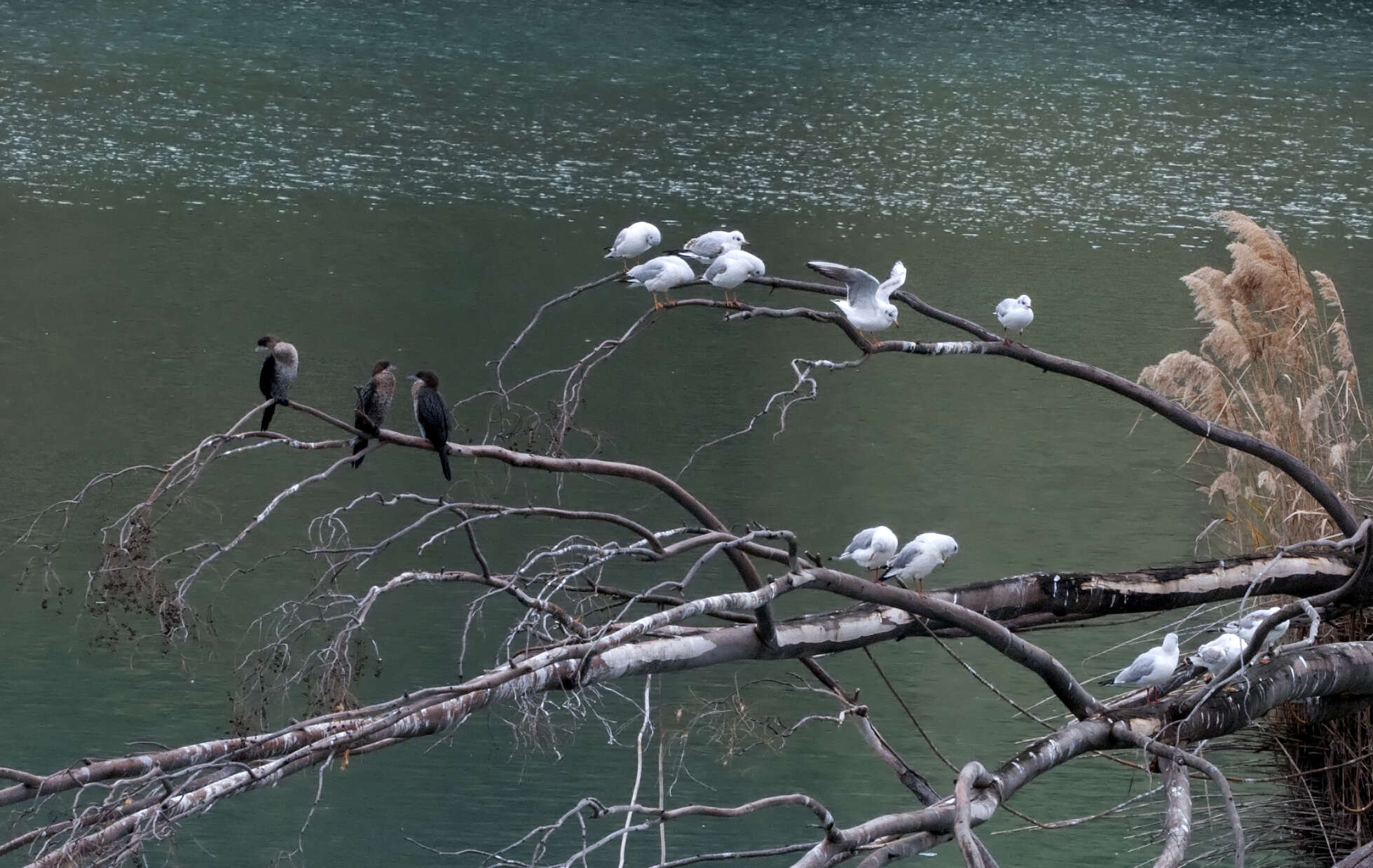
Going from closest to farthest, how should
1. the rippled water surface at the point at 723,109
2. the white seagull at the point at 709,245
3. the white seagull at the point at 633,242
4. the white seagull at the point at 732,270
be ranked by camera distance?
the white seagull at the point at 732,270
the white seagull at the point at 709,245
the white seagull at the point at 633,242
the rippled water surface at the point at 723,109

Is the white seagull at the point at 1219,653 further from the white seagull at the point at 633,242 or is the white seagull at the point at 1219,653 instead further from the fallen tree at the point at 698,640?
the white seagull at the point at 633,242

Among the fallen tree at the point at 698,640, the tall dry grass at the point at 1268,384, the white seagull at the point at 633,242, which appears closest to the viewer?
the fallen tree at the point at 698,640

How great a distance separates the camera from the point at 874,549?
18.8 feet

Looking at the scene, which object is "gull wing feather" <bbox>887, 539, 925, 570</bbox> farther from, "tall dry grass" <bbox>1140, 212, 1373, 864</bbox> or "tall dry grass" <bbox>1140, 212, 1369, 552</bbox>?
"tall dry grass" <bbox>1140, 212, 1369, 552</bbox>

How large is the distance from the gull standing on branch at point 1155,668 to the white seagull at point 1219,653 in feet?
0.28

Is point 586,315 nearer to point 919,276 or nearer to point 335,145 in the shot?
point 919,276

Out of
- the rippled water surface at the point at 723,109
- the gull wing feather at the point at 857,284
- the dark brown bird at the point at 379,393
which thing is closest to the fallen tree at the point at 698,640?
the gull wing feather at the point at 857,284

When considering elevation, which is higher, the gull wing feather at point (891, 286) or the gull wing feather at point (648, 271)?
the gull wing feather at point (891, 286)

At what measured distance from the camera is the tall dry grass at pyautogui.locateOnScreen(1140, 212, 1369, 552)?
7051 millimetres

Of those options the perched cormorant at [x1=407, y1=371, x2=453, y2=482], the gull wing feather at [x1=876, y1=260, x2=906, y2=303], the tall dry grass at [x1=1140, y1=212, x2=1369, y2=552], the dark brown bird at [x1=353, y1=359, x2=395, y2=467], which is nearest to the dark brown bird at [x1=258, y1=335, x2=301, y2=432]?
the dark brown bird at [x1=353, y1=359, x2=395, y2=467]

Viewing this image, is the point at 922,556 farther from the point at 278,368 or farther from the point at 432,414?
the point at 278,368

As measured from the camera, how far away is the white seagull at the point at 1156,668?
5.36m

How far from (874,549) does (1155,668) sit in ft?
3.35

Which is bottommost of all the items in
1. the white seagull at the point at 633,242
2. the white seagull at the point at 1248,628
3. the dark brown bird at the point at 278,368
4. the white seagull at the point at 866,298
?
the white seagull at the point at 1248,628
